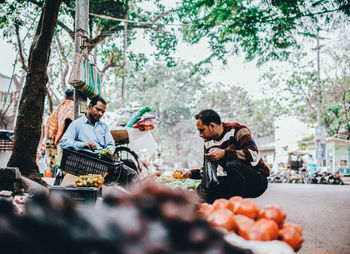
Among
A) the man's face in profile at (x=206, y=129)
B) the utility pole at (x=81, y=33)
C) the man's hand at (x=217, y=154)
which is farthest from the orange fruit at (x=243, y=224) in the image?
the utility pole at (x=81, y=33)

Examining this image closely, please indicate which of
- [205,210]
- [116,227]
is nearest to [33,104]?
[205,210]

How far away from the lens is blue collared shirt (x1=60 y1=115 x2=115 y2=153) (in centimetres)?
441

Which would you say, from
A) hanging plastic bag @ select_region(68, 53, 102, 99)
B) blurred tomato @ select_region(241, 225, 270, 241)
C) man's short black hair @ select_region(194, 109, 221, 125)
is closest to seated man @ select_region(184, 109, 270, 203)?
man's short black hair @ select_region(194, 109, 221, 125)

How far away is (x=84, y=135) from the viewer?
185 inches

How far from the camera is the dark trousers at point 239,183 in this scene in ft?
10.4

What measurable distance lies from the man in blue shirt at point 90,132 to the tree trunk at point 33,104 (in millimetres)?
1180

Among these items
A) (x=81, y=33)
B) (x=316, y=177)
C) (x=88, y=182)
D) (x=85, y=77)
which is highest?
(x=81, y=33)

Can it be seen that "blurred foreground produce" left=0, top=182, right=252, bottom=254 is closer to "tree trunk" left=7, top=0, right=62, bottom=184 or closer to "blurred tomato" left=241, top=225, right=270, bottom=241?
"blurred tomato" left=241, top=225, right=270, bottom=241

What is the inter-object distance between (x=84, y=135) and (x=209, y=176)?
2381mm

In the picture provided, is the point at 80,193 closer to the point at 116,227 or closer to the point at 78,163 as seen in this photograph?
the point at 78,163

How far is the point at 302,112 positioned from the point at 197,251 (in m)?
31.5

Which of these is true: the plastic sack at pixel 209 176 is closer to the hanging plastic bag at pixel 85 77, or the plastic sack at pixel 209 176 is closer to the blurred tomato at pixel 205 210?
the blurred tomato at pixel 205 210

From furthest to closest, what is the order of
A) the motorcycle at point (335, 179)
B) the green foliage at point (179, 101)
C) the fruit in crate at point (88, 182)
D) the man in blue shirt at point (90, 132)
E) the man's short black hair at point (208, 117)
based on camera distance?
the green foliage at point (179, 101) → the motorcycle at point (335, 179) → the man in blue shirt at point (90, 132) → the fruit in crate at point (88, 182) → the man's short black hair at point (208, 117)

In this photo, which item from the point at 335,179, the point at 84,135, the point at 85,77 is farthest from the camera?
the point at 335,179
